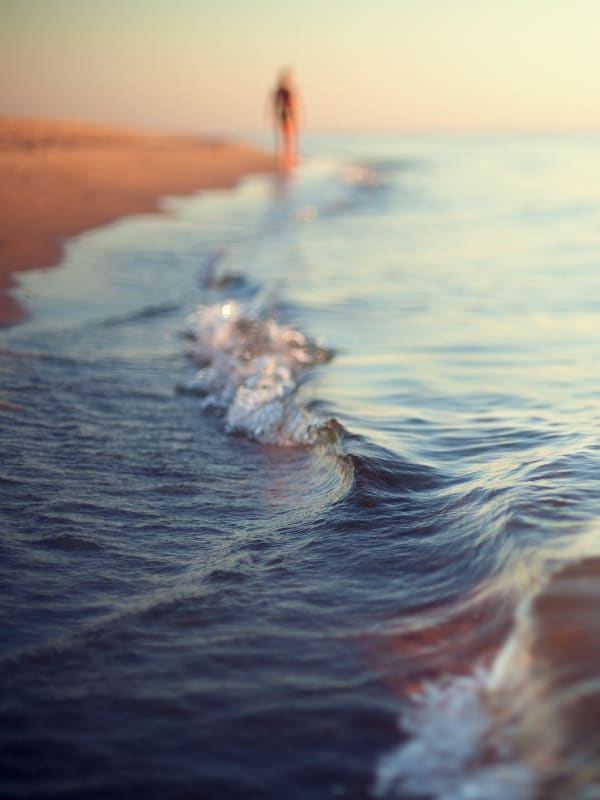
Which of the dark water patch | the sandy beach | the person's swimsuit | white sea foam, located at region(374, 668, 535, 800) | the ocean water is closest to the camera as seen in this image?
white sea foam, located at region(374, 668, 535, 800)

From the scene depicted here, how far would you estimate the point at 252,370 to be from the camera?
5.06 meters

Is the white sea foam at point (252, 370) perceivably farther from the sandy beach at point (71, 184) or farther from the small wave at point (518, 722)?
the small wave at point (518, 722)

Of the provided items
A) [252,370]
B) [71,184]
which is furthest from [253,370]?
[71,184]

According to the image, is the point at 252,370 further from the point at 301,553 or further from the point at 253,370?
the point at 301,553

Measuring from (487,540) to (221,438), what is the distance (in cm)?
168

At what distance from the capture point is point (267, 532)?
113 inches

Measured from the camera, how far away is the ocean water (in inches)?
69.1

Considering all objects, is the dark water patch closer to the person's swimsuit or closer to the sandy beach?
the sandy beach

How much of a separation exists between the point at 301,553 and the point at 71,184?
43.9 feet

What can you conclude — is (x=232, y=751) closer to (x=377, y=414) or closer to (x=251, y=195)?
(x=377, y=414)

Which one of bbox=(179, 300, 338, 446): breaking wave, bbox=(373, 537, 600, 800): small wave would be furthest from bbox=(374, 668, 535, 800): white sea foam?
bbox=(179, 300, 338, 446): breaking wave

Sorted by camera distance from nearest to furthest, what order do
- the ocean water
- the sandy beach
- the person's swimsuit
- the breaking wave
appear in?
the ocean water, the breaking wave, the sandy beach, the person's swimsuit

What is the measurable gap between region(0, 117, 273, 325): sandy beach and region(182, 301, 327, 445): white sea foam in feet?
5.06

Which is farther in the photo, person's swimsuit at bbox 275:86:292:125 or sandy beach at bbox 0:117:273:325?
person's swimsuit at bbox 275:86:292:125
